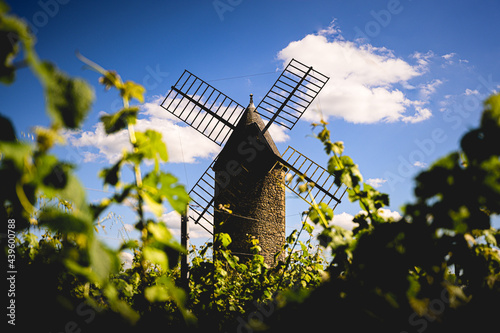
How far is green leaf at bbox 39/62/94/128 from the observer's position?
1.60 ft

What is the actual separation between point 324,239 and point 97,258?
0.76 metres

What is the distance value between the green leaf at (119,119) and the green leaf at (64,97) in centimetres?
21

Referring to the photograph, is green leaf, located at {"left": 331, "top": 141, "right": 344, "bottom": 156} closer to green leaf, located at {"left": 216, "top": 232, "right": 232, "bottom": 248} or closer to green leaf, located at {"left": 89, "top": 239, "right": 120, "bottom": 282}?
green leaf, located at {"left": 89, "top": 239, "right": 120, "bottom": 282}

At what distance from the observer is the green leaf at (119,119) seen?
0.76 metres

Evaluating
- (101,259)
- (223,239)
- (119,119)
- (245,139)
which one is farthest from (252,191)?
(101,259)

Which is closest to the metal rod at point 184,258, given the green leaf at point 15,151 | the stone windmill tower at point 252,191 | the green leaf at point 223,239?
the green leaf at point 223,239

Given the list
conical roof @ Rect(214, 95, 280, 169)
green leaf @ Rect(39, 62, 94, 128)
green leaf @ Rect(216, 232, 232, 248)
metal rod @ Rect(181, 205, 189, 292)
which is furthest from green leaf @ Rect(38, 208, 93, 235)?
conical roof @ Rect(214, 95, 280, 169)

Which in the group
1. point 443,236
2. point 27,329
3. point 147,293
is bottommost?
point 27,329

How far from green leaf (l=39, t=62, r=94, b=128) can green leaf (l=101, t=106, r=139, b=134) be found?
213 millimetres

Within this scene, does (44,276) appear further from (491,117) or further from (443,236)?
(491,117)

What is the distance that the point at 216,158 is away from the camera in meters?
11.5

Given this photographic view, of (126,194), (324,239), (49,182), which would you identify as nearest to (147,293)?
(126,194)

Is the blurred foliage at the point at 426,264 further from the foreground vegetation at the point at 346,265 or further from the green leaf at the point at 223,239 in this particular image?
the green leaf at the point at 223,239

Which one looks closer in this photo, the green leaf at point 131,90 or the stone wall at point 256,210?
the green leaf at point 131,90
